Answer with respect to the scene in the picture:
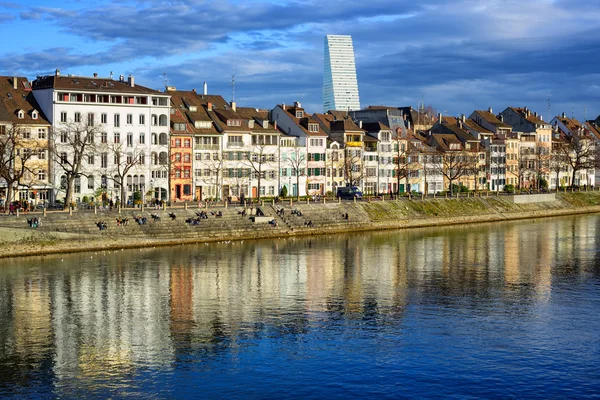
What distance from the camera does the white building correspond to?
105 m

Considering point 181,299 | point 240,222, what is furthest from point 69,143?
point 181,299

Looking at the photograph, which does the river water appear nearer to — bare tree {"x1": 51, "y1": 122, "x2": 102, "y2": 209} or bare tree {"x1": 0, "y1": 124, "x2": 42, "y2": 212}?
bare tree {"x1": 0, "y1": 124, "x2": 42, "y2": 212}

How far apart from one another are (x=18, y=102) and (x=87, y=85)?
26.5 ft

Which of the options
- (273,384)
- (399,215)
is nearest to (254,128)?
(399,215)

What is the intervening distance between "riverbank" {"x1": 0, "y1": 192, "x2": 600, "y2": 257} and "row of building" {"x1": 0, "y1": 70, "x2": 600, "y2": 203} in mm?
9253

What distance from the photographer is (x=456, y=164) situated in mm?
146500

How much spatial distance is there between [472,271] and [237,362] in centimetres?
3393

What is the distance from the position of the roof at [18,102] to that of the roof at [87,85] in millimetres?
1489

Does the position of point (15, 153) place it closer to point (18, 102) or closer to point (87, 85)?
point (18, 102)

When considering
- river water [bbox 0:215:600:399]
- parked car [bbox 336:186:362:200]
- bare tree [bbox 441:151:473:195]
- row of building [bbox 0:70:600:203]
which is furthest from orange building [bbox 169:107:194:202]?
bare tree [bbox 441:151:473:195]

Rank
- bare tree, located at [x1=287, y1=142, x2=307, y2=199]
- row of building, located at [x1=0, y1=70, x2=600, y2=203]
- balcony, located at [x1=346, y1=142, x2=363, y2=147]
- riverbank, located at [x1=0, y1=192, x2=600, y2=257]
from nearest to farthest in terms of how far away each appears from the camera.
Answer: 1. riverbank, located at [x1=0, y1=192, x2=600, y2=257]
2. row of building, located at [x1=0, y1=70, x2=600, y2=203]
3. bare tree, located at [x1=287, y1=142, x2=307, y2=199]
4. balcony, located at [x1=346, y1=142, x2=363, y2=147]

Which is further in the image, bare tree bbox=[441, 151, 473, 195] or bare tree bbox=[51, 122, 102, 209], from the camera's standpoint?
bare tree bbox=[441, 151, 473, 195]

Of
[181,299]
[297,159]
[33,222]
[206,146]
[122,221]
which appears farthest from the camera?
[297,159]

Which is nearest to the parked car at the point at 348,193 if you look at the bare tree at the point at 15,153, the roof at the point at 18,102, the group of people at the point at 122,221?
the roof at the point at 18,102
